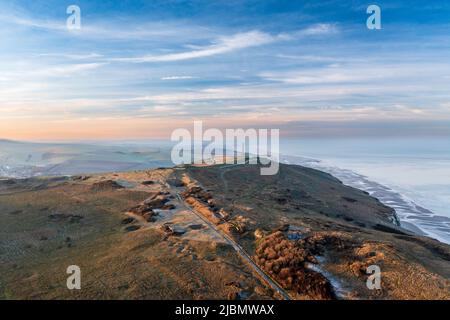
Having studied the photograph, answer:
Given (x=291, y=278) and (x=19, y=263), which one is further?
(x=19, y=263)

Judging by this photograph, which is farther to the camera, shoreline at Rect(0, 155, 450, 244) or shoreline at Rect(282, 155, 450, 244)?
shoreline at Rect(0, 155, 450, 244)

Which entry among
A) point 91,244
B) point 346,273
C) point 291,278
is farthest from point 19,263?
point 346,273

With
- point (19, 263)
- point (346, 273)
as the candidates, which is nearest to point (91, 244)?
point (19, 263)

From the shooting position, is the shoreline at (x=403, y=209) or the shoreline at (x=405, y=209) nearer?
the shoreline at (x=405, y=209)

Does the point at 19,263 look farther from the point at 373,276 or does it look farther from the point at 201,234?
the point at 373,276

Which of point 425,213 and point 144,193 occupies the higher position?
point 144,193
